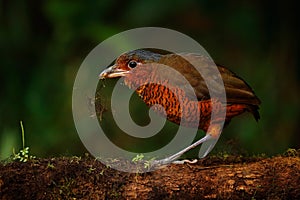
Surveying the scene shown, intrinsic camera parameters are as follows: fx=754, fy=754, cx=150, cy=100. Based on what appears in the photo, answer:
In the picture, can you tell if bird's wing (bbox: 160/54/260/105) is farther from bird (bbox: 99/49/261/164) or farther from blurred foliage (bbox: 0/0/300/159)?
blurred foliage (bbox: 0/0/300/159)

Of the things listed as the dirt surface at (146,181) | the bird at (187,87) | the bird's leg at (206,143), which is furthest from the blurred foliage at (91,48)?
the dirt surface at (146,181)

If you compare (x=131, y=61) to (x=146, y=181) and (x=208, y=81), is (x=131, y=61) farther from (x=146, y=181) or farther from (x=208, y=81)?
(x=146, y=181)

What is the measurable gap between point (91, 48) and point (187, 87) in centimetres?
197

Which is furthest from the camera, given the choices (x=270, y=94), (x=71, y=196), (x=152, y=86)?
(x=270, y=94)

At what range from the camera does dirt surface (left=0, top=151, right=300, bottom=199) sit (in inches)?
122

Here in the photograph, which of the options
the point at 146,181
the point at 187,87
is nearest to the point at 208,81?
the point at 187,87

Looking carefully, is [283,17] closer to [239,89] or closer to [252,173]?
[239,89]

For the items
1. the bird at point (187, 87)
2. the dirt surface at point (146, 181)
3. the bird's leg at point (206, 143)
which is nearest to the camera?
the dirt surface at point (146, 181)

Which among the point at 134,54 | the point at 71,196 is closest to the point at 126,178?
the point at 71,196

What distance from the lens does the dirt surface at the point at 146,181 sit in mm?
A: 3109

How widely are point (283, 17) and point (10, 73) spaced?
6.57 feet

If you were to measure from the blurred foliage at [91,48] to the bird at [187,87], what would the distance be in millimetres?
1502

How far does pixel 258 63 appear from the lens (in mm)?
5438

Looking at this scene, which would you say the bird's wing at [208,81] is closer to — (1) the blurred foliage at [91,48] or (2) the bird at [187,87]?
(2) the bird at [187,87]
